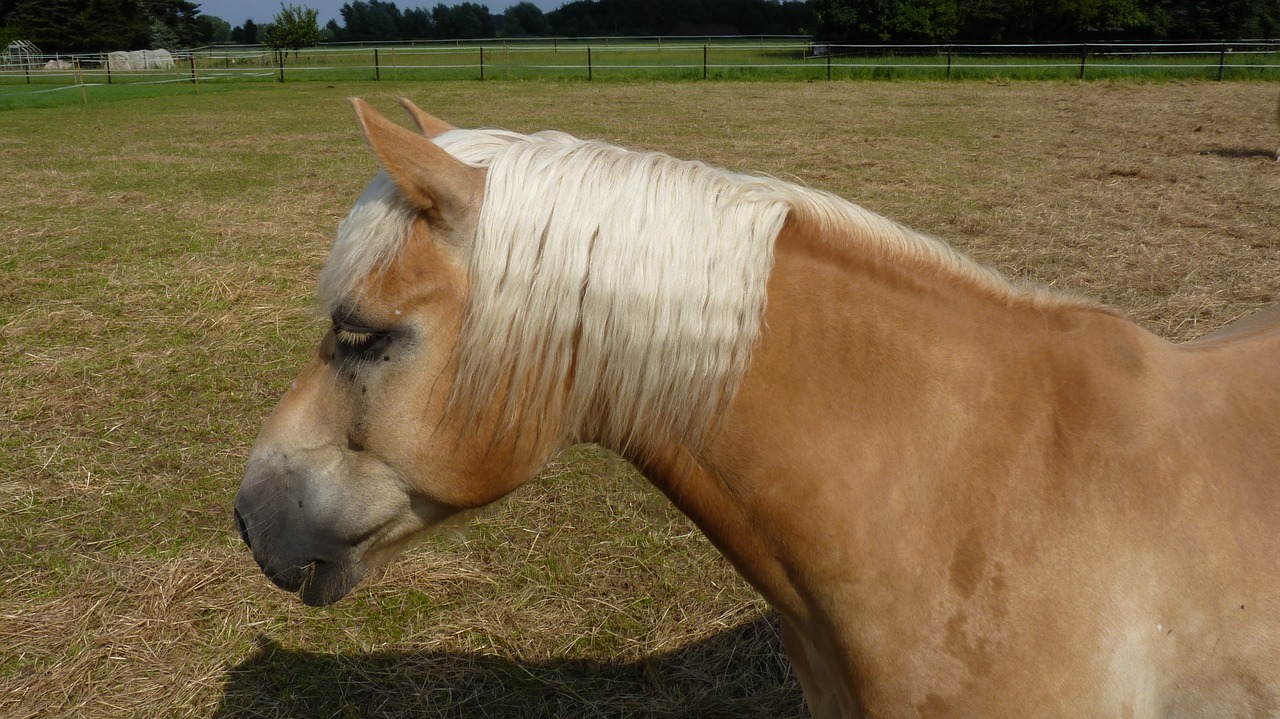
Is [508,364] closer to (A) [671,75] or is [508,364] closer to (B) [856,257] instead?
(B) [856,257]

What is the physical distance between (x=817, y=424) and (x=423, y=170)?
0.77 metres

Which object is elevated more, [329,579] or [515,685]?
[329,579]

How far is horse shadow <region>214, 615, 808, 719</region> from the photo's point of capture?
8.98 ft

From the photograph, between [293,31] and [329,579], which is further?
[293,31]

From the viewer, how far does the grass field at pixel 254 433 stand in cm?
285

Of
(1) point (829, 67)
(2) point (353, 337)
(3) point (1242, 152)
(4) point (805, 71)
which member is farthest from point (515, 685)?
(4) point (805, 71)

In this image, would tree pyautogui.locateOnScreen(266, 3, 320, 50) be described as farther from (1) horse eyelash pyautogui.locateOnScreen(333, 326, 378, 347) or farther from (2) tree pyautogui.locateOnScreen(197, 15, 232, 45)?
(1) horse eyelash pyautogui.locateOnScreen(333, 326, 378, 347)

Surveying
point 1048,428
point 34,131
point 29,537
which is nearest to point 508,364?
point 1048,428

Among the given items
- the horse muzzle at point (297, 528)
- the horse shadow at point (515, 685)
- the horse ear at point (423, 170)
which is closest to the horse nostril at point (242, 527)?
the horse muzzle at point (297, 528)

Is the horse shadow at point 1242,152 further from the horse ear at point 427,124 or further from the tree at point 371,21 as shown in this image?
the tree at point 371,21

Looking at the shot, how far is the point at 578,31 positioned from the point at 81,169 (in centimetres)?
8028

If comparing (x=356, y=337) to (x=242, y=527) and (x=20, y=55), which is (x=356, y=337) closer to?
(x=242, y=527)

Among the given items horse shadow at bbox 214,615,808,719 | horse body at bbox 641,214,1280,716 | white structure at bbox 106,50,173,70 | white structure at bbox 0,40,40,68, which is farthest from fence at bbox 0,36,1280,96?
horse body at bbox 641,214,1280,716

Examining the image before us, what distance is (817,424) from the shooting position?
1409 mm
